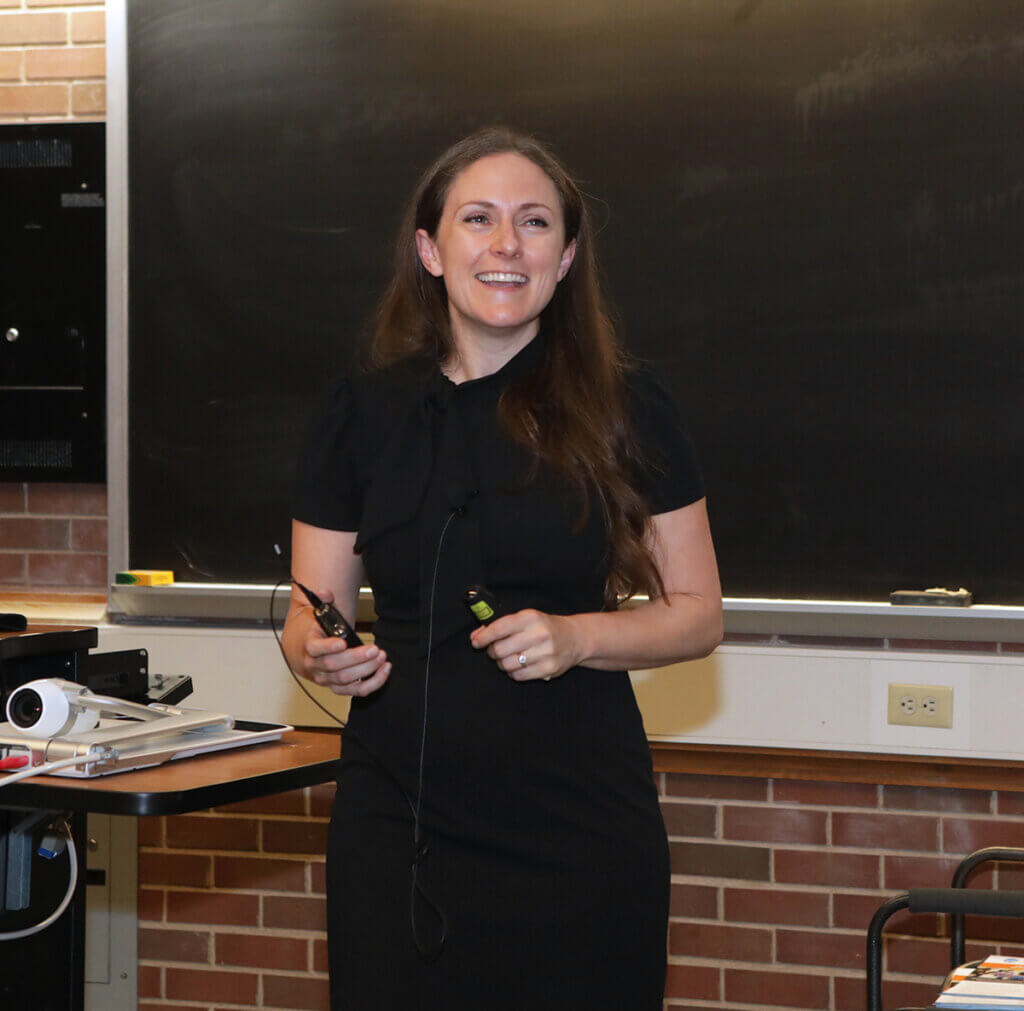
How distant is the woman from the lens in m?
1.60

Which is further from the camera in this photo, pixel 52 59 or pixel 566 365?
pixel 52 59

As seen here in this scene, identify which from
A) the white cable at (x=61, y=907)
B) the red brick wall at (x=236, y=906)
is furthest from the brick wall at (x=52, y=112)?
the white cable at (x=61, y=907)

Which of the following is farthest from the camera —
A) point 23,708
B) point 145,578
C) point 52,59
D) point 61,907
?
Result: point 52,59

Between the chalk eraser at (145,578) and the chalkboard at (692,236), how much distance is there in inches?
1.5

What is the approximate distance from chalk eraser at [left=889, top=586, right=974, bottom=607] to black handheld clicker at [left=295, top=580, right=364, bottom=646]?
4.52 ft

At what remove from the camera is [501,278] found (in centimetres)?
171

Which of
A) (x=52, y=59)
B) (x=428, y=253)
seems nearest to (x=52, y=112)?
(x=52, y=59)

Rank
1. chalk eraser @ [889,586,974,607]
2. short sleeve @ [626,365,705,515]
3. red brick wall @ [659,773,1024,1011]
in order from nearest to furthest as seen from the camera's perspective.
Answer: short sleeve @ [626,365,705,515], chalk eraser @ [889,586,974,607], red brick wall @ [659,773,1024,1011]

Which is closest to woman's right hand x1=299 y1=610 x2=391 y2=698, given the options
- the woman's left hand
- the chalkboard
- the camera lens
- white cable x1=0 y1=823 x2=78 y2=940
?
the woman's left hand

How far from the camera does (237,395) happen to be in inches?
120

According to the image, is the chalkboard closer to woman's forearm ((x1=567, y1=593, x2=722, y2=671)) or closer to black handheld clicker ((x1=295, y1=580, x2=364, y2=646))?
woman's forearm ((x1=567, y1=593, x2=722, y2=671))

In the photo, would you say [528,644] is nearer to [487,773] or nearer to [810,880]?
[487,773]

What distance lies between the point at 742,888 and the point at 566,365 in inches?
61.6

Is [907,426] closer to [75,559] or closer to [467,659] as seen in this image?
[467,659]
